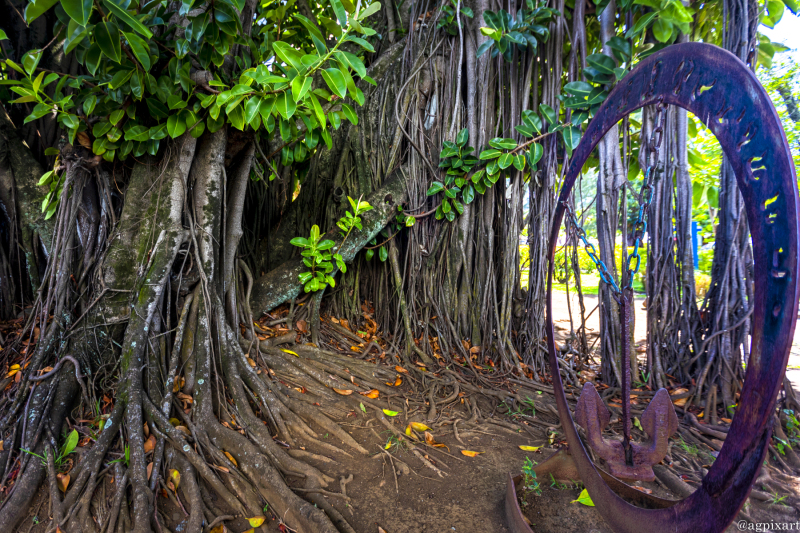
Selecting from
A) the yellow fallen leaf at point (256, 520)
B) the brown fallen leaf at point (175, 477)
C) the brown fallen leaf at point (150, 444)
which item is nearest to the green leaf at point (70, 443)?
the brown fallen leaf at point (150, 444)

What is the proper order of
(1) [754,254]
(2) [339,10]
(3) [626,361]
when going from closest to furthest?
(1) [754,254] < (3) [626,361] < (2) [339,10]

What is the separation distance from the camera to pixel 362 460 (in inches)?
74.4

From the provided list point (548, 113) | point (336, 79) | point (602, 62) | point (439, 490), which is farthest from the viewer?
point (548, 113)

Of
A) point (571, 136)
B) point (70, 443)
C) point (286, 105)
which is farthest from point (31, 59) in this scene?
point (571, 136)

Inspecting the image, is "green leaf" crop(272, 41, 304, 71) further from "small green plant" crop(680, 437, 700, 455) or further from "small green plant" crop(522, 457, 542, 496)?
"small green plant" crop(680, 437, 700, 455)

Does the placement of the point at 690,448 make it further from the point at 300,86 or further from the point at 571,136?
the point at 300,86

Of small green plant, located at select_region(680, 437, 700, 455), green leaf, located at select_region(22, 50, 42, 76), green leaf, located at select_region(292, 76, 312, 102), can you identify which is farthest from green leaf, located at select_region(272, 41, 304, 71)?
small green plant, located at select_region(680, 437, 700, 455)

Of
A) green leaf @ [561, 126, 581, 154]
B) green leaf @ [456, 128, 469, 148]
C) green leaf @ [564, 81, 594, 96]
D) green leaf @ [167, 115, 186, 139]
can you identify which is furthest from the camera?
green leaf @ [456, 128, 469, 148]

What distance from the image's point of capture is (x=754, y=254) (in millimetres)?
848

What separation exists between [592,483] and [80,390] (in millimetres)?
2283

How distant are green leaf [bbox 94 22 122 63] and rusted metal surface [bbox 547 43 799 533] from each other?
5.80ft

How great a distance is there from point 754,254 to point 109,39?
1952 millimetres

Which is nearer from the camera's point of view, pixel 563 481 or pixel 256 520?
pixel 256 520

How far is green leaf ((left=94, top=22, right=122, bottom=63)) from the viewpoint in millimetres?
1358
